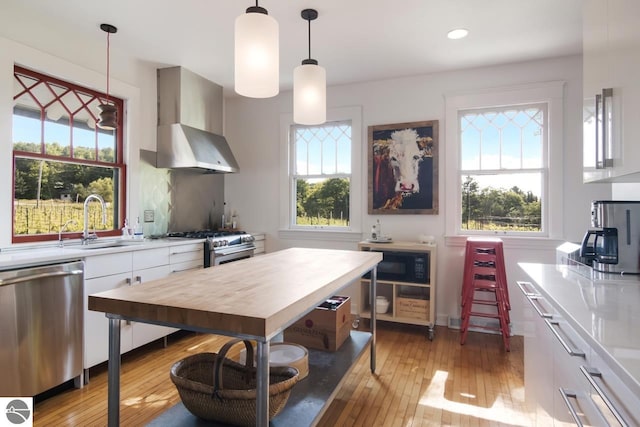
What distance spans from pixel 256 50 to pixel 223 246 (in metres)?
2.35

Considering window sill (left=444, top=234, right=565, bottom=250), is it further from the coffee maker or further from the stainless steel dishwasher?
the stainless steel dishwasher

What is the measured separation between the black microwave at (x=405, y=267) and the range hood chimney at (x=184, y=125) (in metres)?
2.02

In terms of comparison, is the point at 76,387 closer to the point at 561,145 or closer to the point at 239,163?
the point at 239,163

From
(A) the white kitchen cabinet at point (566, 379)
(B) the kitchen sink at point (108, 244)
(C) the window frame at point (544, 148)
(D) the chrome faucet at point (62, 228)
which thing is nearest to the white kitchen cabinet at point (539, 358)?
(A) the white kitchen cabinet at point (566, 379)

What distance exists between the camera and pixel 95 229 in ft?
10.4

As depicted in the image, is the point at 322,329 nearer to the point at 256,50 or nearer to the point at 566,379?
the point at 566,379

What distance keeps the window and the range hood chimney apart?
16.1 inches

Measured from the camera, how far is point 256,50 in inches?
61.7

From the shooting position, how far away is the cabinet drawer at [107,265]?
7.93ft

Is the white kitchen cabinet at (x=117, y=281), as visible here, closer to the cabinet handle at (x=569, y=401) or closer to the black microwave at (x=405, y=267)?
the black microwave at (x=405, y=267)

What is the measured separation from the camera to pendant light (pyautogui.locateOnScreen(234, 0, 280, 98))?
1.55 meters

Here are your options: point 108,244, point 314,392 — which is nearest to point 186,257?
point 108,244

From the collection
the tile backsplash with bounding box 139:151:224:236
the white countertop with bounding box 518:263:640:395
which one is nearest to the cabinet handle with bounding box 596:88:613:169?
the white countertop with bounding box 518:263:640:395

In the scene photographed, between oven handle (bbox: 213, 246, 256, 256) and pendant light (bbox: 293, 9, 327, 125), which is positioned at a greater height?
pendant light (bbox: 293, 9, 327, 125)
